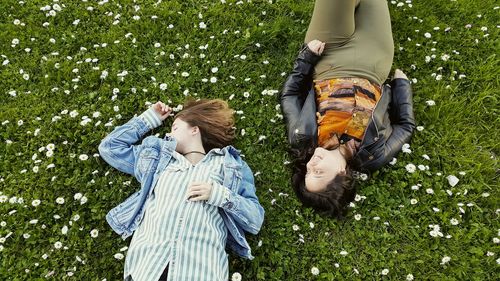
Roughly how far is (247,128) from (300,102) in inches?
22.9

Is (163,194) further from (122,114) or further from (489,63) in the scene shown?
(489,63)

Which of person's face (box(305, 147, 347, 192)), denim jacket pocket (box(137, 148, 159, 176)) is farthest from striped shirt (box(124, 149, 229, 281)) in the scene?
person's face (box(305, 147, 347, 192))

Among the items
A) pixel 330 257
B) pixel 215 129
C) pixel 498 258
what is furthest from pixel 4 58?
pixel 498 258

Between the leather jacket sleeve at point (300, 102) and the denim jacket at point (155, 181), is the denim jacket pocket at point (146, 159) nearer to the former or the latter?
the denim jacket at point (155, 181)

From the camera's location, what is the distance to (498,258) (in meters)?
3.82

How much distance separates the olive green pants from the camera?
434 centimetres

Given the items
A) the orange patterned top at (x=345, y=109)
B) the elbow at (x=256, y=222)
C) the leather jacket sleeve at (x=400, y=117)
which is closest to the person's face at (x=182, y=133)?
the elbow at (x=256, y=222)

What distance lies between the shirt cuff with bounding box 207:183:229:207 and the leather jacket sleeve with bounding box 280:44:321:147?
0.93 m

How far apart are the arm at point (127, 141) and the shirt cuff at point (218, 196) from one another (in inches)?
35.8

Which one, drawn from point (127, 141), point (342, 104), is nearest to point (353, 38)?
point (342, 104)

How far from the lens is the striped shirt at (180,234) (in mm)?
3385

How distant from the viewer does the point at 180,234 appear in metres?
3.46

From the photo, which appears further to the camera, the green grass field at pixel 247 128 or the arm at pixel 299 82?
the arm at pixel 299 82

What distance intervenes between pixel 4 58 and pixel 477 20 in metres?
5.37
